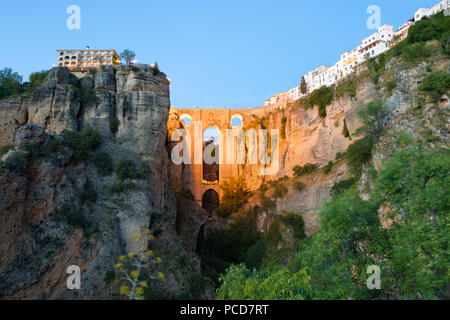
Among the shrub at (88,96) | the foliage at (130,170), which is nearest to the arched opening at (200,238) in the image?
the foliage at (130,170)

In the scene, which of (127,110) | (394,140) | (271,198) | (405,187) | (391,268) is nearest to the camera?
(391,268)

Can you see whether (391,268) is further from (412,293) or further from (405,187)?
(405,187)

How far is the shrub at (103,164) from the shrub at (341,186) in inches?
786

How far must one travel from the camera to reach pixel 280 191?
40594 millimetres

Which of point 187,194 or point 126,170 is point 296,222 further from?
point 187,194

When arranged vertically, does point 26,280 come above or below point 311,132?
below

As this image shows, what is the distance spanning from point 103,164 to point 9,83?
15471 millimetres

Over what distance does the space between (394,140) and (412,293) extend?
16.9 m

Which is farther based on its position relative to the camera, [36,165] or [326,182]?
[326,182]

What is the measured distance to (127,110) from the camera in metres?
34.4

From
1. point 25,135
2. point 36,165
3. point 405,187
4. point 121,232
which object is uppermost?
point 25,135

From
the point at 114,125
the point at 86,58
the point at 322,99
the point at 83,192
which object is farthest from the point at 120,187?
the point at 86,58
